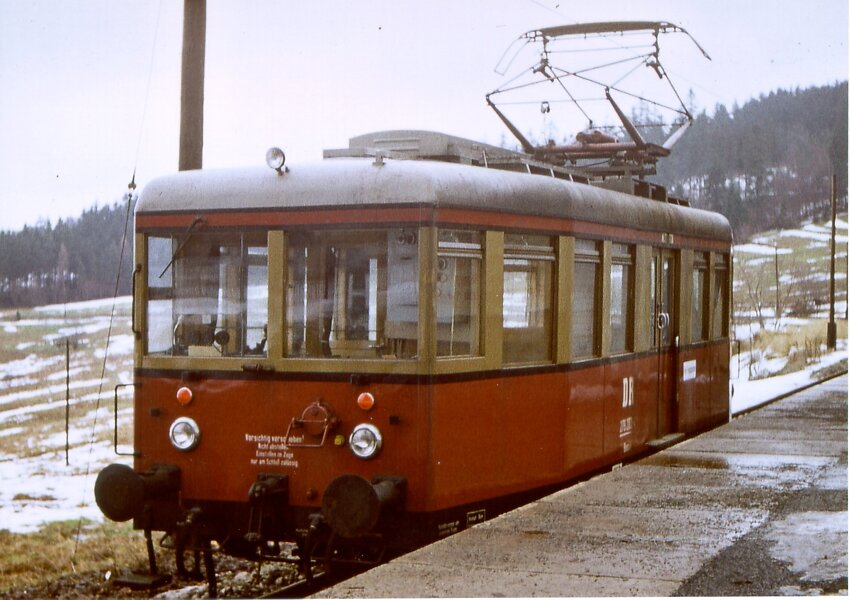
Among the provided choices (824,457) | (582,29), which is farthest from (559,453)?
(582,29)

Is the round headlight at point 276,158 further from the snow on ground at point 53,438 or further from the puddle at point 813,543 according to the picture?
the snow on ground at point 53,438

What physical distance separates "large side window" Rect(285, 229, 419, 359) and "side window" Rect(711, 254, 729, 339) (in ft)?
16.5

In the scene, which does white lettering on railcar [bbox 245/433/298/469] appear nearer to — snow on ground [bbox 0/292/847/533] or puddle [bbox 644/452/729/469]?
puddle [bbox 644/452/729/469]

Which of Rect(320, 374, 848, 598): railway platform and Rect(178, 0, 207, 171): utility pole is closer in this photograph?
Rect(320, 374, 848, 598): railway platform

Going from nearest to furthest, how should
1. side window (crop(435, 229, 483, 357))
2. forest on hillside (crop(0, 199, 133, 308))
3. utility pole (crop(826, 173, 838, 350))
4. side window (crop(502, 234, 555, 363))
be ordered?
side window (crop(435, 229, 483, 357)) → side window (crop(502, 234, 555, 363)) → forest on hillside (crop(0, 199, 133, 308)) → utility pole (crop(826, 173, 838, 350))

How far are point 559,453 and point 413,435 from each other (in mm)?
1360

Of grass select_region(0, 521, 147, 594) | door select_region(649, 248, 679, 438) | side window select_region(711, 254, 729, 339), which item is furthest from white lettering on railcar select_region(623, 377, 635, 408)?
grass select_region(0, 521, 147, 594)

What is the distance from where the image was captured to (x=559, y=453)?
707cm

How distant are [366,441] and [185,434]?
3.48 ft

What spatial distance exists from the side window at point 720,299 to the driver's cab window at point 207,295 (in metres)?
5.28

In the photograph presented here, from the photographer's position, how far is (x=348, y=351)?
6.22 m

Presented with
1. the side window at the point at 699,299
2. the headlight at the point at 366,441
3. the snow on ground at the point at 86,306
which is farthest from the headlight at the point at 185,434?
the snow on ground at the point at 86,306

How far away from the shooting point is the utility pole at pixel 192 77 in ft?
31.7

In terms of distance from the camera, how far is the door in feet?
29.2
